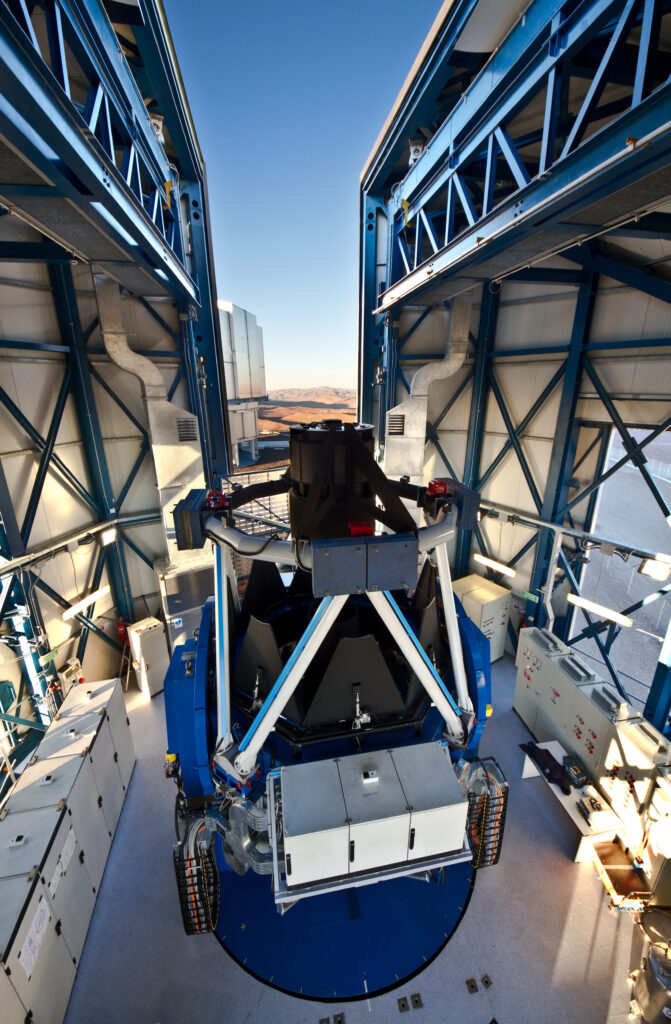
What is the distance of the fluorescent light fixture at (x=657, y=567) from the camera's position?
6520mm

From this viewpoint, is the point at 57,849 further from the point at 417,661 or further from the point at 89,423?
the point at 89,423

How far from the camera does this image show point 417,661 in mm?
3650

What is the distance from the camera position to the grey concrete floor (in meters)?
4.08

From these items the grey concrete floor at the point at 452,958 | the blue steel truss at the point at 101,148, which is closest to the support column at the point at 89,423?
the blue steel truss at the point at 101,148

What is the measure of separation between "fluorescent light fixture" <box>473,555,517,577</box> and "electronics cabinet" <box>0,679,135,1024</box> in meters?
8.15

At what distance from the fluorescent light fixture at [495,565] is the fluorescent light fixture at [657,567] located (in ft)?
9.74

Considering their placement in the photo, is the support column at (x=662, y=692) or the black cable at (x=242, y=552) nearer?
the black cable at (x=242, y=552)

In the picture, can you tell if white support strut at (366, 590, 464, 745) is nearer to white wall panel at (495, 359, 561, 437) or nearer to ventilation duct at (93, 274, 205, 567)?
ventilation duct at (93, 274, 205, 567)

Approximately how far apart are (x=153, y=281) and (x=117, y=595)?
6.65 meters

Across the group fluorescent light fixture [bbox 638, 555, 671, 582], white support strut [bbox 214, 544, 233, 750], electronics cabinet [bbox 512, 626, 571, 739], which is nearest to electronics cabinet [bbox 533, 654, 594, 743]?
electronics cabinet [bbox 512, 626, 571, 739]

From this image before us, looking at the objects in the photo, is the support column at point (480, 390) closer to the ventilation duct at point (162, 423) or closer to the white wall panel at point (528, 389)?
the white wall panel at point (528, 389)

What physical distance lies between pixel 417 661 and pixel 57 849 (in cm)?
426

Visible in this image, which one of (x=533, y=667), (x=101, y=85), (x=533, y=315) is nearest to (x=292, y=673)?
(x=101, y=85)

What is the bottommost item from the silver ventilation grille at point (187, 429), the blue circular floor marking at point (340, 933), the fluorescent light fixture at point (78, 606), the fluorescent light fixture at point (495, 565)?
the blue circular floor marking at point (340, 933)
